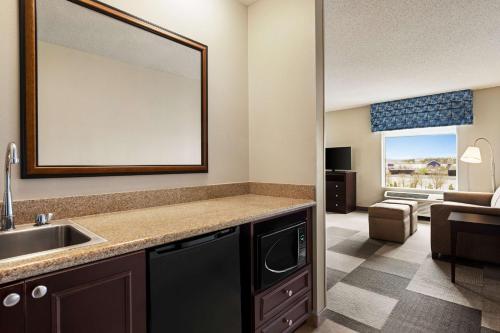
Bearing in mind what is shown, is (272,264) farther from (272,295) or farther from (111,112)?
(111,112)

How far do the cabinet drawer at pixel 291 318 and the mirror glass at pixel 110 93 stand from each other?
116 centimetres

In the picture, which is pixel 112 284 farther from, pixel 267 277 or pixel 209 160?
pixel 209 160

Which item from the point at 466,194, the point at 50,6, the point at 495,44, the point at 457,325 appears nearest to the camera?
the point at 50,6

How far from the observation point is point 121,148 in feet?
4.98

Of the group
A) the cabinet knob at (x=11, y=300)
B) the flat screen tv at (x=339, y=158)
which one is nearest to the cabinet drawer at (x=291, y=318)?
the cabinet knob at (x=11, y=300)

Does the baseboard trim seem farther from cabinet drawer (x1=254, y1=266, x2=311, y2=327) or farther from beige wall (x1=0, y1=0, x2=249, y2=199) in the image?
beige wall (x1=0, y1=0, x2=249, y2=199)

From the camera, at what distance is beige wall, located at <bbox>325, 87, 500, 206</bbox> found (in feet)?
15.0

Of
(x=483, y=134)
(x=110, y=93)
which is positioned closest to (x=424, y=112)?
(x=483, y=134)

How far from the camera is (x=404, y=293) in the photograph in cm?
227

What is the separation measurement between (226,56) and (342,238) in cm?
312

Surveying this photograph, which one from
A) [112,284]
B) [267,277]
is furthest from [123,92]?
[267,277]

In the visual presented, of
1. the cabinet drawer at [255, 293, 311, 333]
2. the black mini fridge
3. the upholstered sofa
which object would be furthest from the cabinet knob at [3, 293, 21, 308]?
the upholstered sofa

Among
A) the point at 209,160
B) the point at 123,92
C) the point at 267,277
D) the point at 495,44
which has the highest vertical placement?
the point at 495,44

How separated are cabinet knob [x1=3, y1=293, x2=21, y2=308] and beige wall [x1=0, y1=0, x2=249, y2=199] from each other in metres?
0.67
